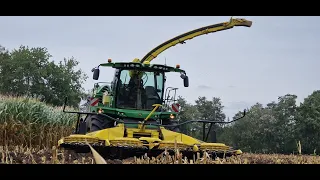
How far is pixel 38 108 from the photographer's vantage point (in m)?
11.2

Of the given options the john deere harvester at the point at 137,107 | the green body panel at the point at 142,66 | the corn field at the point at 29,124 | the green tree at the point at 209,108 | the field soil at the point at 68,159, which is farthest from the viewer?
the green tree at the point at 209,108

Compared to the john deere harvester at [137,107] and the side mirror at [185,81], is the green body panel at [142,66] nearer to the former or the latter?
the john deere harvester at [137,107]

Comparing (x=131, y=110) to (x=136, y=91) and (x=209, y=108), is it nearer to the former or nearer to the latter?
(x=136, y=91)

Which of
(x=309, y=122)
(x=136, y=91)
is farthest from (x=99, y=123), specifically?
(x=309, y=122)

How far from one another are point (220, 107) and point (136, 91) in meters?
20.5

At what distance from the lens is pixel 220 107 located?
28.5m

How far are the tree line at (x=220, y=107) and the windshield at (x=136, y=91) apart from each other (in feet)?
38.5

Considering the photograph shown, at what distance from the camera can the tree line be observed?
21.9m

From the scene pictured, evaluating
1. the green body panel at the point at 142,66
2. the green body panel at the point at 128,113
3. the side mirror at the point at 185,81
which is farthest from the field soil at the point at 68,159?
the green body panel at the point at 142,66

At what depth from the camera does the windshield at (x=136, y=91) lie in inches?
333
